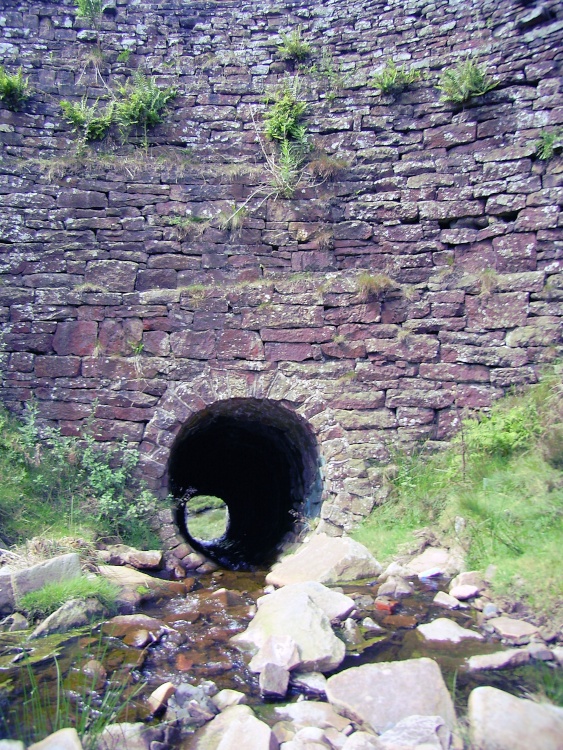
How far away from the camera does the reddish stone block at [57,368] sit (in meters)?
5.98

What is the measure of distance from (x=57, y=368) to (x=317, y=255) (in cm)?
304

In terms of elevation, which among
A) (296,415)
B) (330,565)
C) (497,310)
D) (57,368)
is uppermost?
(497,310)

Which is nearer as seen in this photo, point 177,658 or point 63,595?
point 177,658

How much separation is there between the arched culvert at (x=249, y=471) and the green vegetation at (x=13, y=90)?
4097mm

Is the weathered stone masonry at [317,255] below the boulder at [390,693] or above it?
above

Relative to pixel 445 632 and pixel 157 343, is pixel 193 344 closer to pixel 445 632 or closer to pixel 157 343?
pixel 157 343

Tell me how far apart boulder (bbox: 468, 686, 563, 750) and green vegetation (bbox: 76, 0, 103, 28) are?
7.81 metres

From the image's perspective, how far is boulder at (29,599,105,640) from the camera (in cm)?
374

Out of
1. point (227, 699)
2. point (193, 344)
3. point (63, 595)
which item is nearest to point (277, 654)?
point (227, 699)

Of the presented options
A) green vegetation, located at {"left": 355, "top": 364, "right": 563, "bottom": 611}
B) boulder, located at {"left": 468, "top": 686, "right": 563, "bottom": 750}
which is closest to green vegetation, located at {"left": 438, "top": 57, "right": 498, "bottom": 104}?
green vegetation, located at {"left": 355, "top": 364, "right": 563, "bottom": 611}

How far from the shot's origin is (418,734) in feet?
8.60

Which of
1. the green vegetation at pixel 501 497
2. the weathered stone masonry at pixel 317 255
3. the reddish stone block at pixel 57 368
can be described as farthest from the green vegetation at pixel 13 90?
the green vegetation at pixel 501 497

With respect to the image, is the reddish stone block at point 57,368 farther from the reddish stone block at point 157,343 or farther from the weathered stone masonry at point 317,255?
the reddish stone block at point 157,343

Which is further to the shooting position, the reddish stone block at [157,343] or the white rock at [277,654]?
the reddish stone block at [157,343]
